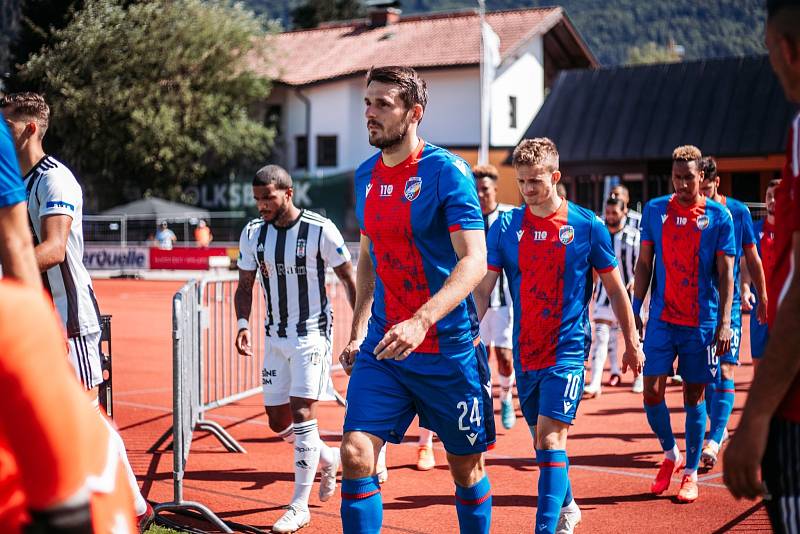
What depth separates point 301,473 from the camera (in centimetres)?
651

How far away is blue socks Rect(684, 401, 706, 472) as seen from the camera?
23.3 feet

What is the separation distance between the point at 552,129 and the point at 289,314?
2799 centimetres

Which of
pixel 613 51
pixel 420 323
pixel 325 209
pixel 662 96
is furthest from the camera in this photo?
pixel 613 51

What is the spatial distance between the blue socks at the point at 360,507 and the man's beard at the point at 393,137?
1.50 m

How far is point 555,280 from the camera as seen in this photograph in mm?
5875

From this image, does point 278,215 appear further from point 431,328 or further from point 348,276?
point 431,328

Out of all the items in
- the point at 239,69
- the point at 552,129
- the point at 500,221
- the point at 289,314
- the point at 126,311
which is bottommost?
the point at 126,311

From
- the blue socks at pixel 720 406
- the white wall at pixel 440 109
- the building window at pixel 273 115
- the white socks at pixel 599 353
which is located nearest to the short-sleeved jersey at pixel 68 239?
the blue socks at pixel 720 406

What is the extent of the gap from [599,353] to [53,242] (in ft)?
28.3

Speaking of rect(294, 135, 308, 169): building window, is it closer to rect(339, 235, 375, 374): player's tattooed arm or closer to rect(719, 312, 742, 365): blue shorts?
rect(719, 312, 742, 365): blue shorts

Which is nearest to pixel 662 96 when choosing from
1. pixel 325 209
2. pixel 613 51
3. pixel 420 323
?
pixel 325 209

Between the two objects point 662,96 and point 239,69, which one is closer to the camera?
point 662,96

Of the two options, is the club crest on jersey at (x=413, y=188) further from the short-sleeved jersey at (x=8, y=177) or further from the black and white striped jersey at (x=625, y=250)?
the black and white striped jersey at (x=625, y=250)

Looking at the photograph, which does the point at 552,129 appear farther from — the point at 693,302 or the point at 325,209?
the point at 693,302
